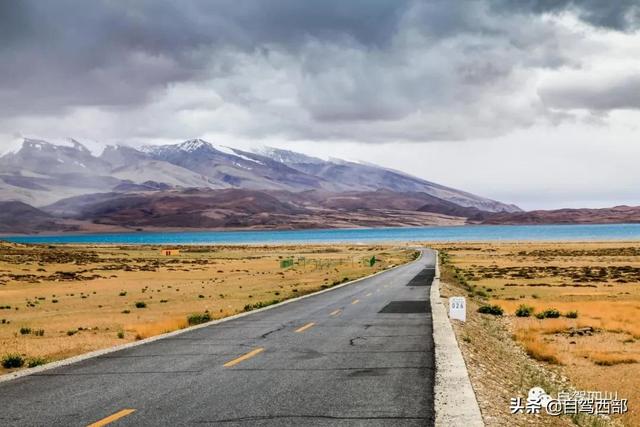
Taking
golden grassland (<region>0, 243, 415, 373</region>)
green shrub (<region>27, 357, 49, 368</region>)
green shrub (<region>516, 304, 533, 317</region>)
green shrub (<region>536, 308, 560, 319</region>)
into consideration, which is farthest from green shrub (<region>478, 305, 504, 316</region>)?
green shrub (<region>27, 357, 49, 368</region>)

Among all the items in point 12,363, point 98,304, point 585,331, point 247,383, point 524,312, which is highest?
point 247,383

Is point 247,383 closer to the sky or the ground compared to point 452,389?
closer to the ground

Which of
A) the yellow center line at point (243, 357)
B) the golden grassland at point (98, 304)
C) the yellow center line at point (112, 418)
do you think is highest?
the yellow center line at point (112, 418)

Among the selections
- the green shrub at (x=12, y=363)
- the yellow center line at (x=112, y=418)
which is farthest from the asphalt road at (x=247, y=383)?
the green shrub at (x=12, y=363)

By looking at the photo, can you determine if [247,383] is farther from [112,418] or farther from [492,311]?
[492,311]

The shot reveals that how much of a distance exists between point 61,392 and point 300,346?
6472 millimetres

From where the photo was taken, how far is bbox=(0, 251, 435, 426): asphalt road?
880 centimetres

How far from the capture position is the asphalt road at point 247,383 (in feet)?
28.9

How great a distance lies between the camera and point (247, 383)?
432 inches

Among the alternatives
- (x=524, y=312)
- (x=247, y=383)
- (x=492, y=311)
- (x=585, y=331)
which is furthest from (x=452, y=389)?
(x=524, y=312)

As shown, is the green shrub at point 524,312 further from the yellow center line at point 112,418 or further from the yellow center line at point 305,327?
the yellow center line at point 112,418

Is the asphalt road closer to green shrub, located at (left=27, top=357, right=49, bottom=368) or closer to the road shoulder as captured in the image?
the road shoulder

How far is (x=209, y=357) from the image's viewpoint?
14.0 metres

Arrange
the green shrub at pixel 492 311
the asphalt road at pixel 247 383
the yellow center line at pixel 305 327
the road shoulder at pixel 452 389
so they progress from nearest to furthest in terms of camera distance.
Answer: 1. the road shoulder at pixel 452 389
2. the asphalt road at pixel 247 383
3. the yellow center line at pixel 305 327
4. the green shrub at pixel 492 311
